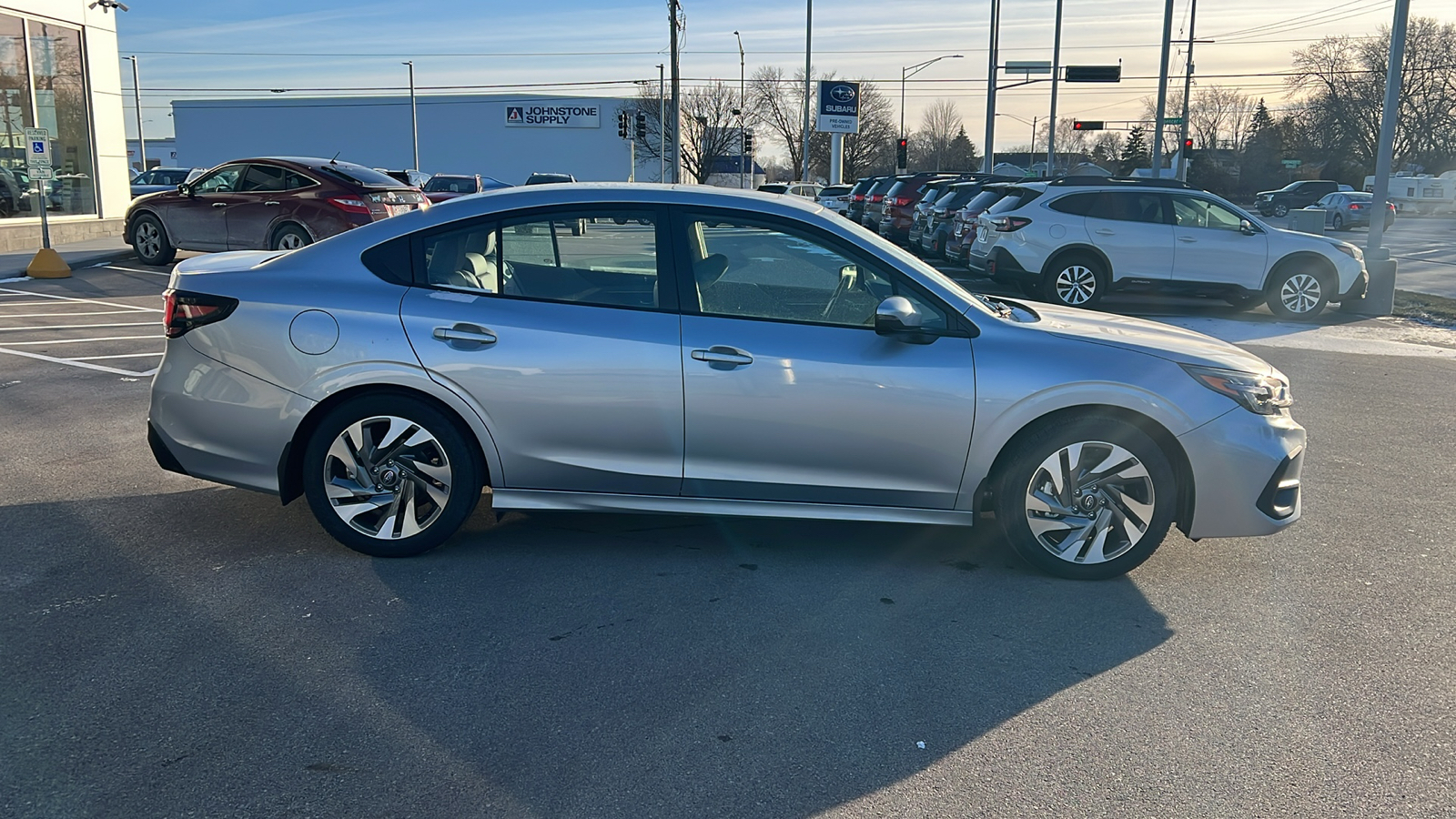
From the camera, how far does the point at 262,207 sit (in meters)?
16.7

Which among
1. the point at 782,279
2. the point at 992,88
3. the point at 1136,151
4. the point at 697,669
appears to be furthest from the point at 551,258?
the point at 1136,151

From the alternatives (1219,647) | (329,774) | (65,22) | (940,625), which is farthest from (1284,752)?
(65,22)

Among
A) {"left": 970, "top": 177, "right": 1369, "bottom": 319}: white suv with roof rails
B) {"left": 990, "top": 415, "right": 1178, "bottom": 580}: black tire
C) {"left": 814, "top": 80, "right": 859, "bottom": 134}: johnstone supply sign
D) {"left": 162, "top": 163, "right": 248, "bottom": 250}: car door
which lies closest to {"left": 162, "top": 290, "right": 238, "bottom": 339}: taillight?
{"left": 990, "top": 415, "right": 1178, "bottom": 580}: black tire

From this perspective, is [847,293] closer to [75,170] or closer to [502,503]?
[502,503]

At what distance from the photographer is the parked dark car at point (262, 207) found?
16.5 meters

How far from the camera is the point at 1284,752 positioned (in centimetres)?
344

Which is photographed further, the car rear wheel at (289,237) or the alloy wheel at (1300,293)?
the car rear wheel at (289,237)

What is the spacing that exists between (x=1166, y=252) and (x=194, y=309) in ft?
41.7

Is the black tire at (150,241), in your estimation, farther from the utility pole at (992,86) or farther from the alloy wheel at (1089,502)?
the utility pole at (992,86)

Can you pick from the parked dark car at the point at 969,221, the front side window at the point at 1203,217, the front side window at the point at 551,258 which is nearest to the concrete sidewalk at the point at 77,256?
the parked dark car at the point at 969,221

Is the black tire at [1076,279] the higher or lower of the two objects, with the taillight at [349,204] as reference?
lower

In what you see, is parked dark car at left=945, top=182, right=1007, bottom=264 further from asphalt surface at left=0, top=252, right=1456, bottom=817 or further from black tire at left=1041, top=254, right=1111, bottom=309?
asphalt surface at left=0, top=252, right=1456, bottom=817

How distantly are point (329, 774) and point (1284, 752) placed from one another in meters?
2.82

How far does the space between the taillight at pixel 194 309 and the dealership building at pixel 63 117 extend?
17574mm
